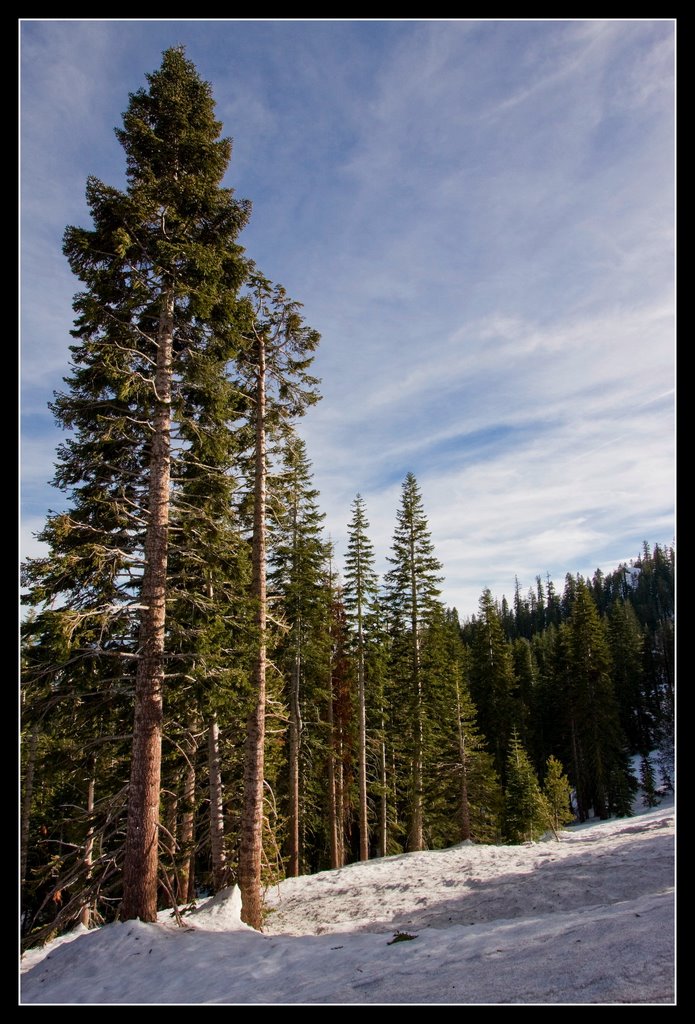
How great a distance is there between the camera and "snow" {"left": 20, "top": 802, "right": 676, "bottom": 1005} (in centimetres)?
387

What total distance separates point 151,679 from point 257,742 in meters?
3.56

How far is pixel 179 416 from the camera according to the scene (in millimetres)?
10445

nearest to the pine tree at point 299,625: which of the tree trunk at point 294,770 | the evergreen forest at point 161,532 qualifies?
the tree trunk at point 294,770

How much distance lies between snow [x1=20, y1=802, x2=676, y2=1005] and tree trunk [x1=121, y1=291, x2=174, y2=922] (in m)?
0.69

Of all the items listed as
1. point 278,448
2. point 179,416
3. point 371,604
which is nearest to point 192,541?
point 179,416

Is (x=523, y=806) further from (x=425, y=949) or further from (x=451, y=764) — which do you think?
(x=425, y=949)

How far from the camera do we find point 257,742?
11.3m

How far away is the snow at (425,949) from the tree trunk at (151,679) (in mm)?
A: 692

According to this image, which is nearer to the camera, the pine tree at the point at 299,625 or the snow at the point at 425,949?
the snow at the point at 425,949

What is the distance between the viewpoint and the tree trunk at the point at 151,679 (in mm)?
8289

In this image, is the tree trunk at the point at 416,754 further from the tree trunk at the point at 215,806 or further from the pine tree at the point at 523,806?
the tree trunk at the point at 215,806
